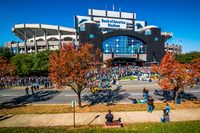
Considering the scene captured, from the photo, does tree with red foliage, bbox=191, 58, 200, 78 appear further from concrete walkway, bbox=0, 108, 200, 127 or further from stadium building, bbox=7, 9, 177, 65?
stadium building, bbox=7, 9, 177, 65

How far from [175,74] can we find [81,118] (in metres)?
12.0

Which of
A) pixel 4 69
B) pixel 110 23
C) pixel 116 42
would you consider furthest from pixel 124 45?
pixel 4 69

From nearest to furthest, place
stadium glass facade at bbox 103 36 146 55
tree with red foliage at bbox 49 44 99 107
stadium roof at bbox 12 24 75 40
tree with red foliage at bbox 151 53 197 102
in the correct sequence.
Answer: tree with red foliage at bbox 49 44 99 107 → tree with red foliage at bbox 151 53 197 102 → stadium glass facade at bbox 103 36 146 55 → stadium roof at bbox 12 24 75 40

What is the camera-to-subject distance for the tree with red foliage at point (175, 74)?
70.7ft

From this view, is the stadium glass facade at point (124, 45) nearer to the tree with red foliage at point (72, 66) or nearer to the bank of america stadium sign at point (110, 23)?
the bank of america stadium sign at point (110, 23)

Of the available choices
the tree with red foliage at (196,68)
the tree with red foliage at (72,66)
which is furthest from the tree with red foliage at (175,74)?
the tree with red foliage at (72,66)

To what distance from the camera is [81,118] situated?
17.9 meters

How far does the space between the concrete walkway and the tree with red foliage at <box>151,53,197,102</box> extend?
3.44 meters

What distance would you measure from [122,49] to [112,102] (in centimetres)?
6401

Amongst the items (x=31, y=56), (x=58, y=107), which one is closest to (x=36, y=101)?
(x=58, y=107)

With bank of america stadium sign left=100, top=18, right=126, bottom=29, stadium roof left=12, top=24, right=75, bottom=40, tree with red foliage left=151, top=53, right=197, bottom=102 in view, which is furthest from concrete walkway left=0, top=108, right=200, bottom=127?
bank of america stadium sign left=100, top=18, right=126, bottom=29

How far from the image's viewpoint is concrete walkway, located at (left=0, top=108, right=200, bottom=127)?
1658 cm

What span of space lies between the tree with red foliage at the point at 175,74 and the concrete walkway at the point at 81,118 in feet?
11.3

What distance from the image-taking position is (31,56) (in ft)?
171
